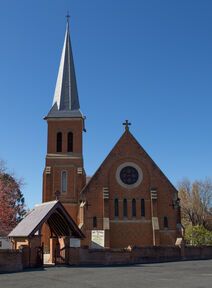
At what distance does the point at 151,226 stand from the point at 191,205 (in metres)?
22.6

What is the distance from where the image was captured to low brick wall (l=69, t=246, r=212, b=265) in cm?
2970

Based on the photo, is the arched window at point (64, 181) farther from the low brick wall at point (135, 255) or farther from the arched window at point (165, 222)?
the low brick wall at point (135, 255)

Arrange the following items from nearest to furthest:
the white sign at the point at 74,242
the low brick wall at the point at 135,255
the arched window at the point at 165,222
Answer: the white sign at the point at 74,242 → the low brick wall at the point at 135,255 → the arched window at the point at 165,222

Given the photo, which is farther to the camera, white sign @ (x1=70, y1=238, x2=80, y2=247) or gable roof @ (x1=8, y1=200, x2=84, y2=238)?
white sign @ (x1=70, y1=238, x2=80, y2=247)

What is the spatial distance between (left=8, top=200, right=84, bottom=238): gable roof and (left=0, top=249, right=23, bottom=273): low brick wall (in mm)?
1989

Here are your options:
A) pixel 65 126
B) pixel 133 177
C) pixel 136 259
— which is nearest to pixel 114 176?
pixel 133 177

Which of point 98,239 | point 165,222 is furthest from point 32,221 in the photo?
point 165,222

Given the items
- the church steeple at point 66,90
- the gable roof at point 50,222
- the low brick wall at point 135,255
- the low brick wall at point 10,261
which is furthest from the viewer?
the church steeple at point 66,90

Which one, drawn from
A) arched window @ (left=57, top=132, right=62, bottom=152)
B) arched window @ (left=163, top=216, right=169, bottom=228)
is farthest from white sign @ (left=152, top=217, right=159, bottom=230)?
arched window @ (left=57, top=132, right=62, bottom=152)

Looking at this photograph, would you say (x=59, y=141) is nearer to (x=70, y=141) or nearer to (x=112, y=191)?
(x=70, y=141)

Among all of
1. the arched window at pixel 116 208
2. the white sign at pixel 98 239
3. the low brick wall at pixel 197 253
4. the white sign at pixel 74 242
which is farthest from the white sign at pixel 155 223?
the white sign at pixel 74 242

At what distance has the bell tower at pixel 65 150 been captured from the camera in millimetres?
48438

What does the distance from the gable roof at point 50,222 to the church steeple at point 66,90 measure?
2193 centimetres

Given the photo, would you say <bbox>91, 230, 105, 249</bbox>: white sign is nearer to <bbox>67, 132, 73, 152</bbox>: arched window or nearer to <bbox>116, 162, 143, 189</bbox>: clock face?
<bbox>116, 162, 143, 189</bbox>: clock face
